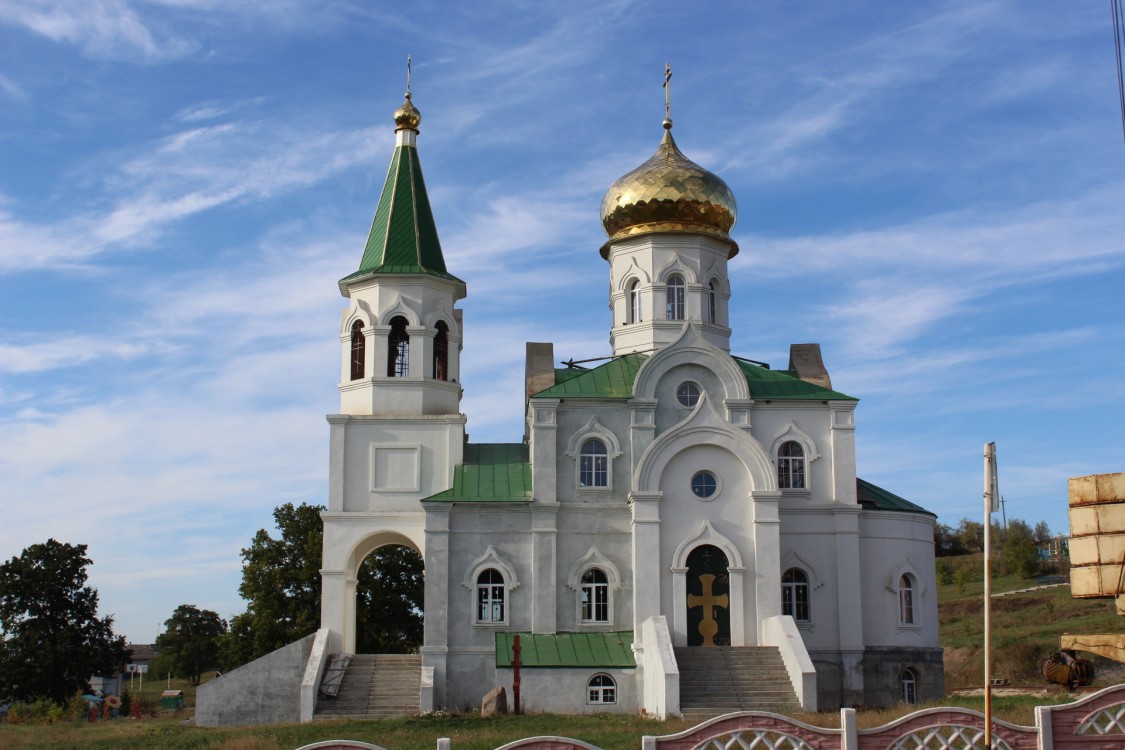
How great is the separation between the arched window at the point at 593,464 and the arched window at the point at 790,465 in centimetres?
354

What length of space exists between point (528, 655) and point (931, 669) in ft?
27.4

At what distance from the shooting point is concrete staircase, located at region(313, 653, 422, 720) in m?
23.9

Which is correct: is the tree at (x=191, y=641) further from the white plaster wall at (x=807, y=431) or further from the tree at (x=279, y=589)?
the white plaster wall at (x=807, y=431)

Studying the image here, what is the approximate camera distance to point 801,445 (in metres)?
26.3

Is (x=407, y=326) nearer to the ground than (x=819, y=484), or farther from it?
farther from it

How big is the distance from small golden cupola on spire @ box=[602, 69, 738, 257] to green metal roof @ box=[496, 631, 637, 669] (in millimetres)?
9044

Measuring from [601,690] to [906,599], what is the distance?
703cm

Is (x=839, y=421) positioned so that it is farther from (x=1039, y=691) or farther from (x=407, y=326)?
(x=407, y=326)

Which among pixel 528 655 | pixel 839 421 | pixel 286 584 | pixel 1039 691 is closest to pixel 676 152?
pixel 839 421

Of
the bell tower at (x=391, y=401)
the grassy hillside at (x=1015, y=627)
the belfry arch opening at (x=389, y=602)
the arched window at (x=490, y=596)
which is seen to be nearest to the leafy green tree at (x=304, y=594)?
the belfry arch opening at (x=389, y=602)

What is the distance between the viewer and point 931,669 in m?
26.1

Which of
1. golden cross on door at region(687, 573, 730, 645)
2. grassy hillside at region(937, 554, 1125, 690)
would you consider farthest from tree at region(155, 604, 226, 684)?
golden cross on door at region(687, 573, 730, 645)

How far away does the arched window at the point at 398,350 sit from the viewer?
1096 inches

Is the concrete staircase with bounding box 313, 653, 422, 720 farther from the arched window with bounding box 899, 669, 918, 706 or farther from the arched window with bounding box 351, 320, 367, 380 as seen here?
the arched window with bounding box 899, 669, 918, 706
